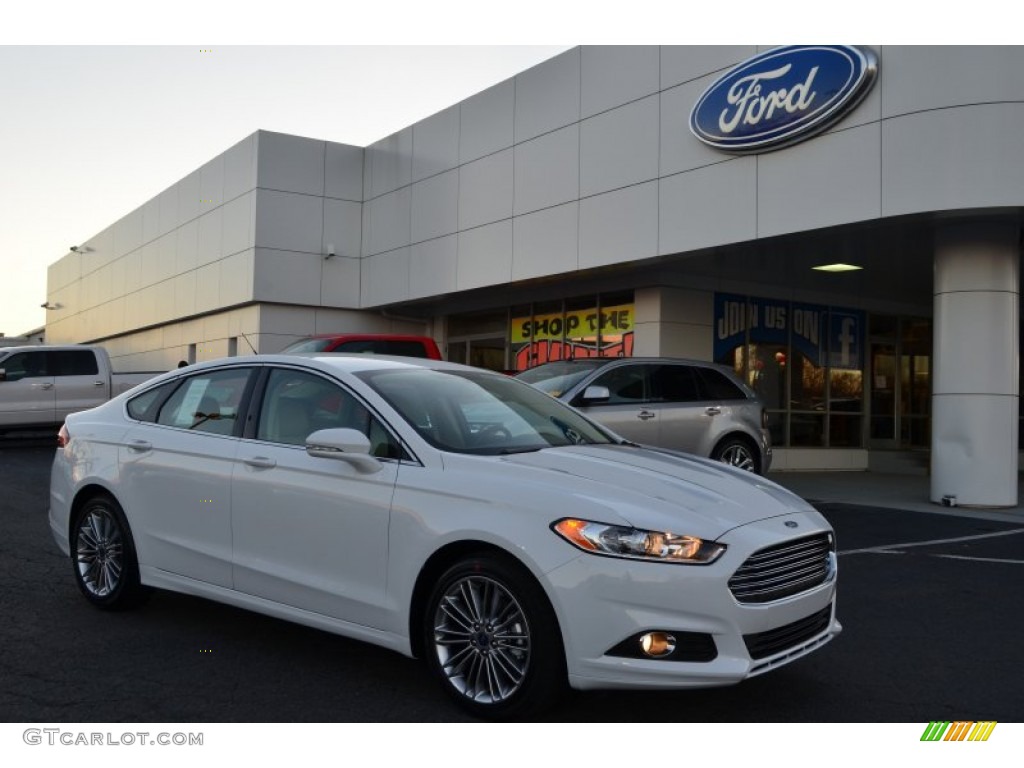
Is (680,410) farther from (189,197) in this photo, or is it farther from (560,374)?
(189,197)

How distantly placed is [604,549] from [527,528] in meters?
0.33

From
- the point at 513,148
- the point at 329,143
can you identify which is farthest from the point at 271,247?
the point at 513,148

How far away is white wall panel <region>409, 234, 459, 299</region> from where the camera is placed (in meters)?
19.9

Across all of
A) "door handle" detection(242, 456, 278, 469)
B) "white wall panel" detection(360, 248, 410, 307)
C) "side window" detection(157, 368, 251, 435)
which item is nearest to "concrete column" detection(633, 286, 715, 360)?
"white wall panel" detection(360, 248, 410, 307)

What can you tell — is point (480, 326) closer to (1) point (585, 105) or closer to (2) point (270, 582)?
(1) point (585, 105)

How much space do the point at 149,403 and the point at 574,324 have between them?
1364 centimetres

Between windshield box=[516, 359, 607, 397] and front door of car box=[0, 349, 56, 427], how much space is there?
34.9 ft

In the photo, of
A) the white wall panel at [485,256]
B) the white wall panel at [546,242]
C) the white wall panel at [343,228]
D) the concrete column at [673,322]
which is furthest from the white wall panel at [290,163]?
the concrete column at [673,322]

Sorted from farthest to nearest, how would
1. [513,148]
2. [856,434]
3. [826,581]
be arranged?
1. [856,434]
2. [513,148]
3. [826,581]

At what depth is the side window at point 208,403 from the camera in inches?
208

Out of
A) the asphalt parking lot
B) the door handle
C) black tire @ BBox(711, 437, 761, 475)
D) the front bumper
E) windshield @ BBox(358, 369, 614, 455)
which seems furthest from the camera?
black tire @ BBox(711, 437, 761, 475)

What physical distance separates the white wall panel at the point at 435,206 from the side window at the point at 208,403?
47.2ft

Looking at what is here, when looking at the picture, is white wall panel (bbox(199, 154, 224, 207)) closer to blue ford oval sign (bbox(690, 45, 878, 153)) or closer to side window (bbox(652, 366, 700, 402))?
blue ford oval sign (bbox(690, 45, 878, 153))

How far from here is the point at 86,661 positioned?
4824mm
